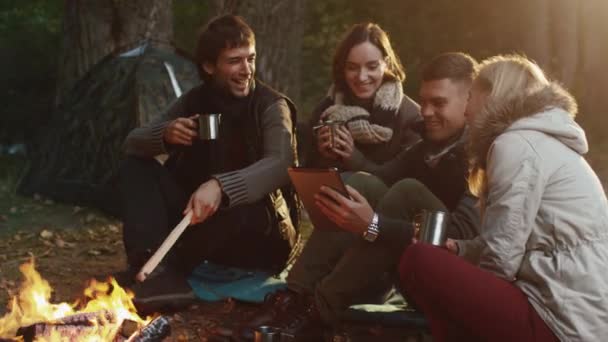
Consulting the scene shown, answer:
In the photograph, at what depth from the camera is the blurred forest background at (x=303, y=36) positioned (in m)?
7.55

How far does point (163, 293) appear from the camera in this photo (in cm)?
432

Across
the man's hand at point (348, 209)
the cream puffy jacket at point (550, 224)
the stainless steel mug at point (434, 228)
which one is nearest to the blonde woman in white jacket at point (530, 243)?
the cream puffy jacket at point (550, 224)

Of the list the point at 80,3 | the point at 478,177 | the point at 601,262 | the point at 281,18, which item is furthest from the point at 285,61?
Answer: the point at 601,262

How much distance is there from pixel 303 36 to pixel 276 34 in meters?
2.35

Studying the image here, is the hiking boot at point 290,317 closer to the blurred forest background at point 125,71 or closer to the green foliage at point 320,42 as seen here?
the blurred forest background at point 125,71

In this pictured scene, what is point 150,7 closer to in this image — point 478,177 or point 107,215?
point 107,215

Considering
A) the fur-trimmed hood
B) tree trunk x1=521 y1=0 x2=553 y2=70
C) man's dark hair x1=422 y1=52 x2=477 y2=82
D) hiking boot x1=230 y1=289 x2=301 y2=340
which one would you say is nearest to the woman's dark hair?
man's dark hair x1=422 y1=52 x2=477 y2=82

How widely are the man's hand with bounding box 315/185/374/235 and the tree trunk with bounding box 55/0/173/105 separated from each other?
4875mm

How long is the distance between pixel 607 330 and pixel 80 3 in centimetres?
686

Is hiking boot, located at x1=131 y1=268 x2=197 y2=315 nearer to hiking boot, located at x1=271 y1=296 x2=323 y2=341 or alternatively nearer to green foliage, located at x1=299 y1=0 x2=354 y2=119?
hiking boot, located at x1=271 y1=296 x2=323 y2=341

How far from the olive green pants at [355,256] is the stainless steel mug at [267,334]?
0.98ft

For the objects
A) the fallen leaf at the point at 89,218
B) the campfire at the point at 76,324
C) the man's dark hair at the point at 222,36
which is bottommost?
the fallen leaf at the point at 89,218

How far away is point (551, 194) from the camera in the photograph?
3039mm

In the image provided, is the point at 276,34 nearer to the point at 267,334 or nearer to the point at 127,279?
the point at 127,279
